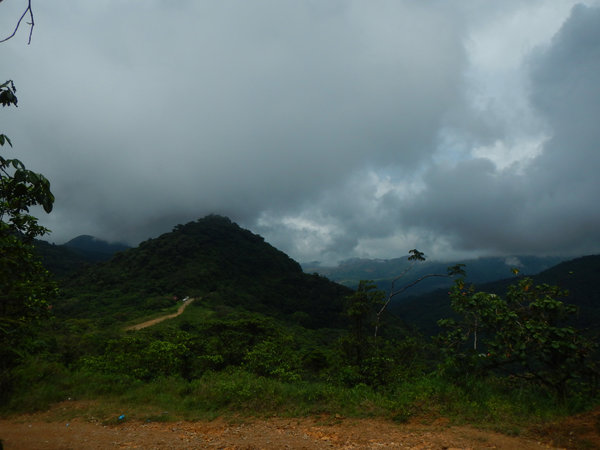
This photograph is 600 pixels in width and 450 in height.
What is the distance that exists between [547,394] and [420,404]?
2.62 meters

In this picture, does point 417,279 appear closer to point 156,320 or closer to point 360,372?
point 360,372

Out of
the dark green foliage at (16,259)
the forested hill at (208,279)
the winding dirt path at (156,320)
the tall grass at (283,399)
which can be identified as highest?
the forested hill at (208,279)

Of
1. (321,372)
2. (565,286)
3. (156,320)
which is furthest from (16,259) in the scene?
(565,286)

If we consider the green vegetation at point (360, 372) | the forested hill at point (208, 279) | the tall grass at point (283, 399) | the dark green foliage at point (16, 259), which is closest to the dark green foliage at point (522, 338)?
the green vegetation at point (360, 372)

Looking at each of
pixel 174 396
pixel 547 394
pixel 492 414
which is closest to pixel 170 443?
pixel 174 396

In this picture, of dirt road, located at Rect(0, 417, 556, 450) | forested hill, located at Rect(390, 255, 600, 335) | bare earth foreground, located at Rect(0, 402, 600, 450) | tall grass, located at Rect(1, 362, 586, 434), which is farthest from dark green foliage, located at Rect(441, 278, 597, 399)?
forested hill, located at Rect(390, 255, 600, 335)

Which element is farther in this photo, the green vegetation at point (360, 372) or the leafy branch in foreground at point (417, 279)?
the leafy branch in foreground at point (417, 279)

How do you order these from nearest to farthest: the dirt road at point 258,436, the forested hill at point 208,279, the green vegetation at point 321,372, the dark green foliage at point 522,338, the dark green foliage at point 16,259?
the dark green foliage at point 16,259 → the dirt road at point 258,436 → the green vegetation at point 321,372 → the dark green foliage at point 522,338 → the forested hill at point 208,279

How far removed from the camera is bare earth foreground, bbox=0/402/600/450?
521 centimetres

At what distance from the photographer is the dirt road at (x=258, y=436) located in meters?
5.33

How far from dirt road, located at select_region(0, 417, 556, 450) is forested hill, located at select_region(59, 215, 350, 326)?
53982 mm

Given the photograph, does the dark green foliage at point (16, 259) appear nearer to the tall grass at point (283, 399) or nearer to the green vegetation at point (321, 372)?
the green vegetation at point (321, 372)

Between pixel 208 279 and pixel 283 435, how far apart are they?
7328 centimetres

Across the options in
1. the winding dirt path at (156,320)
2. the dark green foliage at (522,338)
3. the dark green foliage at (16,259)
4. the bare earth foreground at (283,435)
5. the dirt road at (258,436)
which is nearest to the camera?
the dark green foliage at (16,259)
